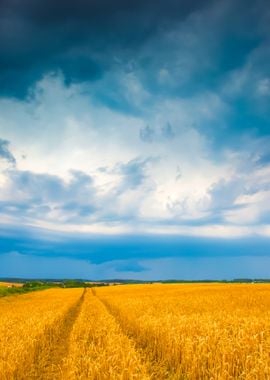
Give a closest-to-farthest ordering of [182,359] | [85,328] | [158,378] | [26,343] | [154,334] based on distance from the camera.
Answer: [158,378], [182,359], [26,343], [154,334], [85,328]

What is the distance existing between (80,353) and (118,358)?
2.02 meters

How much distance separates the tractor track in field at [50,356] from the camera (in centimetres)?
1180

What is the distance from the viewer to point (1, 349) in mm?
13156

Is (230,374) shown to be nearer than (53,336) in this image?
Yes

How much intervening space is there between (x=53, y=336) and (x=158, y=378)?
865 cm

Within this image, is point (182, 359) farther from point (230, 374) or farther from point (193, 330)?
point (193, 330)

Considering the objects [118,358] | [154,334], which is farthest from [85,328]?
[118,358]

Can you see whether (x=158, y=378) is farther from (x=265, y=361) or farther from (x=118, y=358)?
(x=265, y=361)

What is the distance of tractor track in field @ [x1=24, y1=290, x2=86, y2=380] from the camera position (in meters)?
11.8

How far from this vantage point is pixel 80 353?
13.3m

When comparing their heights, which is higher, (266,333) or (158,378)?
(266,333)

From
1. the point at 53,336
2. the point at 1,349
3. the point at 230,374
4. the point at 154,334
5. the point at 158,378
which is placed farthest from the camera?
the point at 53,336

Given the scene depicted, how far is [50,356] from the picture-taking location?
14727 millimetres

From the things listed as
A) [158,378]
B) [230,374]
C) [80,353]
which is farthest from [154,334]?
[230,374]
